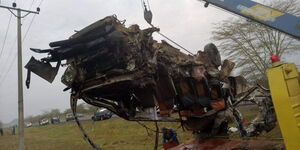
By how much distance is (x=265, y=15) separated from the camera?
5.30 m

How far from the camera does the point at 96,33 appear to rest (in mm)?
4449

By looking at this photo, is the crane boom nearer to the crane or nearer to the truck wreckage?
the truck wreckage

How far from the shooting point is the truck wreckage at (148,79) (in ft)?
14.7

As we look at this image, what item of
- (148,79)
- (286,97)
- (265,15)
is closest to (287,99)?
(286,97)

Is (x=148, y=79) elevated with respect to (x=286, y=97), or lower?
elevated

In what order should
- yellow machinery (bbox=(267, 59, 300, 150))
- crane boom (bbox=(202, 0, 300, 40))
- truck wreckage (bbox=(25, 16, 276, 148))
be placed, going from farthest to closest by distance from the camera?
crane boom (bbox=(202, 0, 300, 40)) → truck wreckage (bbox=(25, 16, 276, 148)) → yellow machinery (bbox=(267, 59, 300, 150))

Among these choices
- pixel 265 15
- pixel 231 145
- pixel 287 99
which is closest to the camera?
pixel 287 99

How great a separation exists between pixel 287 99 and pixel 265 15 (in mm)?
2482

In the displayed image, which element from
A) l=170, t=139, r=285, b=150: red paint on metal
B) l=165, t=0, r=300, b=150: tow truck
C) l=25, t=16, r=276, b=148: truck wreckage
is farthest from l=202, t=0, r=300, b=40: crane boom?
l=170, t=139, r=285, b=150: red paint on metal

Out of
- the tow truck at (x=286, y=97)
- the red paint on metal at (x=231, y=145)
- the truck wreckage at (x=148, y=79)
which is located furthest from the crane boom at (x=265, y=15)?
the red paint on metal at (x=231, y=145)

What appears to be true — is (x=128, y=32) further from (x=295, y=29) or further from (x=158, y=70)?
(x=295, y=29)

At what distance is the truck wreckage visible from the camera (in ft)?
14.7

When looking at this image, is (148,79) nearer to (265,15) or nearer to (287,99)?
(287,99)

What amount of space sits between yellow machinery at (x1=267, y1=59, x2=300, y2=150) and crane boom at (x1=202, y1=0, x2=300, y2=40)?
1.76m
